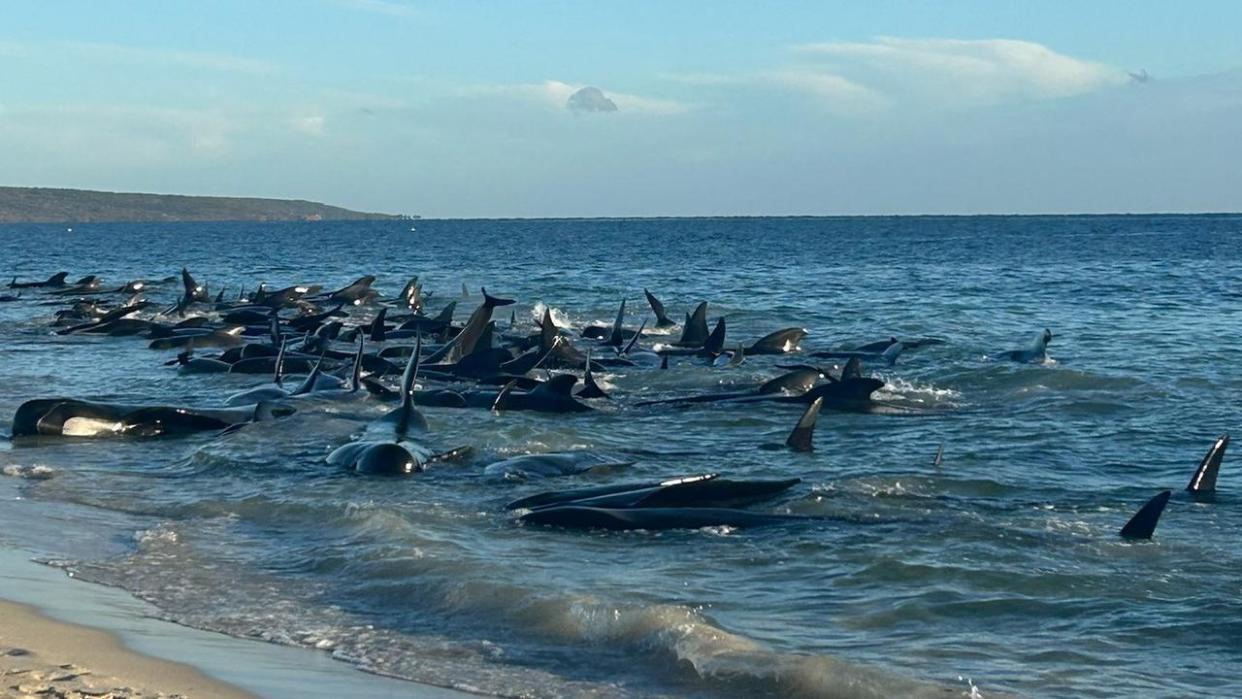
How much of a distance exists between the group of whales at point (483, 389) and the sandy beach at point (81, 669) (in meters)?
3.86

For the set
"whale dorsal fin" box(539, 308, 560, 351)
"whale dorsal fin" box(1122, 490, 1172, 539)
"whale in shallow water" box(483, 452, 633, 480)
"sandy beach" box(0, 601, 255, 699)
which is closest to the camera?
"sandy beach" box(0, 601, 255, 699)

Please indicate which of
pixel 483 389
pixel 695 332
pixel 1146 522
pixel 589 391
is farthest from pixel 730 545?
pixel 695 332

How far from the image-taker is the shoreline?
6.94 meters

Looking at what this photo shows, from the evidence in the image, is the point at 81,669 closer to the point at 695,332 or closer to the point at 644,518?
the point at 644,518

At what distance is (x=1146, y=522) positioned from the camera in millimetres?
10516

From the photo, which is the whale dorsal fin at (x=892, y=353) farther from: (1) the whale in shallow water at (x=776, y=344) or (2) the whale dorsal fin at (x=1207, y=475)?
(2) the whale dorsal fin at (x=1207, y=475)

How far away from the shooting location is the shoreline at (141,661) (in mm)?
6941

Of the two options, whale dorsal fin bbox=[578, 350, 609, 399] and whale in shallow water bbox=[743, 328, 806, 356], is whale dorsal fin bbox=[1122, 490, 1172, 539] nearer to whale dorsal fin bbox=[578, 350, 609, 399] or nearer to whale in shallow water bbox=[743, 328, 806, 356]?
whale dorsal fin bbox=[578, 350, 609, 399]

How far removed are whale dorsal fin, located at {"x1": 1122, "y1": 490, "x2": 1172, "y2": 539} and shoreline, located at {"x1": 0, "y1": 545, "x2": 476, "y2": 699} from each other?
5.19m

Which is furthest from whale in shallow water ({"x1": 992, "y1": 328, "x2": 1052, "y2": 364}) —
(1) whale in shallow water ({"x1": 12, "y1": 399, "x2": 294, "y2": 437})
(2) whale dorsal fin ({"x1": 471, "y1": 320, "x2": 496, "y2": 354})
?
(1) whale in shallow water ({"x1": 12, "y1": 399, "x2": 294, "y2": 437})

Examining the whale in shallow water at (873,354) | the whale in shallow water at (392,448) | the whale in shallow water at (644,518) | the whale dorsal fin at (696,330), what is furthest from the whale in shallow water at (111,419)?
the whale in shallow water at (873,354)

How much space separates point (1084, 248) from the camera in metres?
89.4

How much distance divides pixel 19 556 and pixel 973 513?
653 cm

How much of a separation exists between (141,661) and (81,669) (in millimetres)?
359
